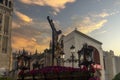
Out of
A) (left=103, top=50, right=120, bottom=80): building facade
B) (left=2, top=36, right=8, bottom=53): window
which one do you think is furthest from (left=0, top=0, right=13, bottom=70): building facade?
(left=103, top=50, right=120, bottom=80): building facade

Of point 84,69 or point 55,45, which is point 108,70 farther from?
point 84,69

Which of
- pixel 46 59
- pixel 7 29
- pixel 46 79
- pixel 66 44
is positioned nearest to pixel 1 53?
pixel 7 29

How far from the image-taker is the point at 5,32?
81.1 meters

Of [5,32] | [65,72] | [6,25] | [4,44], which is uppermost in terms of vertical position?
[6,25]

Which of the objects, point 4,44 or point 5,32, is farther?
point 5,32

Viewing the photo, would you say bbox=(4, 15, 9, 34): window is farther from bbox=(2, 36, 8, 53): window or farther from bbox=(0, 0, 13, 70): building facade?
bbox=(2, 36, 8, 53): window

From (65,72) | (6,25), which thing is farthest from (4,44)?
(65,72)

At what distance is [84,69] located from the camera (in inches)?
455

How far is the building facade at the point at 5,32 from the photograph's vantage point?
253ft

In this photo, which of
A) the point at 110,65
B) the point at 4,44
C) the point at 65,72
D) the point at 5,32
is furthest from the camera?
the point at 5,32

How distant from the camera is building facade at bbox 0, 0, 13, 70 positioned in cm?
7706

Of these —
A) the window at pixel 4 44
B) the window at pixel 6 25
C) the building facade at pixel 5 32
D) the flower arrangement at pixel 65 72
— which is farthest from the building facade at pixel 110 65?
the flower arrangement at pixel 65 72

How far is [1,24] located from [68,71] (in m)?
72.9

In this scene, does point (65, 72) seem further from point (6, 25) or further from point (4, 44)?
point (6, 25)
